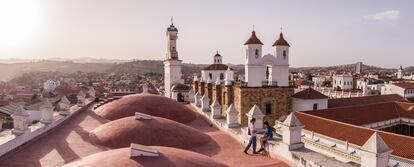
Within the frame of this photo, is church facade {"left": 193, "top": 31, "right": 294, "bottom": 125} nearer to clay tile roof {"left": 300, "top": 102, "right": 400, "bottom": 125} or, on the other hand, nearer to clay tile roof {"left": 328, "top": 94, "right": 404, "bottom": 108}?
clay tile roof {"left": 300, "top": 102, "right": 400, "bottom": 125}

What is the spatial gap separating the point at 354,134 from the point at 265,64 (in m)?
7.71

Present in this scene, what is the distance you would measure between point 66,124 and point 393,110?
26963 millimetres

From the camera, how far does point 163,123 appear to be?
10.6 m

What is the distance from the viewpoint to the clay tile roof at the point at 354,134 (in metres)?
17.4

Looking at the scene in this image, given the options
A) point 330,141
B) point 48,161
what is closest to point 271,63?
point 330,141

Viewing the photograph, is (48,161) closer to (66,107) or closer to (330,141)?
(66,107)

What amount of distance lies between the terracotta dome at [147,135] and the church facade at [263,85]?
13139 millimetres

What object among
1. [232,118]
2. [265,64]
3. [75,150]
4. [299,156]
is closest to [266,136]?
[299,156]

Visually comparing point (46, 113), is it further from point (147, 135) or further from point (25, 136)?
point (147, 135)

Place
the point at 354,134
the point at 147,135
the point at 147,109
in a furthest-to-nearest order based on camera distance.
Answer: the point at 354,134 < the point at 147,109 < the point at 147,135

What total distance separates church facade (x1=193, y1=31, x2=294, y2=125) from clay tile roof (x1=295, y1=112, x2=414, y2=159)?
211 cm

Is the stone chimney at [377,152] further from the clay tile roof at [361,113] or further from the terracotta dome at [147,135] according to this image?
the clay tile roof at [361,113]

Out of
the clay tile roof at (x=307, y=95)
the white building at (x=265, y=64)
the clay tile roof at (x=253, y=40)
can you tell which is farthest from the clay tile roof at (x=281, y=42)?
the clay tile roof at (x=307, y=95)

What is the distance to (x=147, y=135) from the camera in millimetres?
9766
